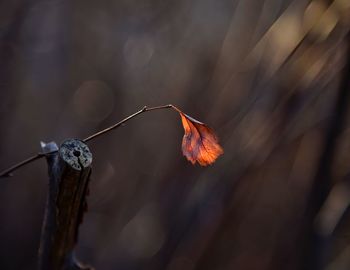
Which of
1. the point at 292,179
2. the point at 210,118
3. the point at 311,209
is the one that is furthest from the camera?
the point at 292,179

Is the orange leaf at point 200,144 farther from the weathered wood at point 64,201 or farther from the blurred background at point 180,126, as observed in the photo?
the blurred background at point 180,126

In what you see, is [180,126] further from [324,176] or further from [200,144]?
[200,144]

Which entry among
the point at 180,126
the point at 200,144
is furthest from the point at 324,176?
the point at 180,126

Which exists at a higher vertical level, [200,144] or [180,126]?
[200,144]

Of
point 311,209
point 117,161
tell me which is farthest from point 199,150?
point 117,161

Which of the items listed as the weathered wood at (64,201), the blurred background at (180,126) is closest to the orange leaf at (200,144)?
the weathered wood at (64,201)

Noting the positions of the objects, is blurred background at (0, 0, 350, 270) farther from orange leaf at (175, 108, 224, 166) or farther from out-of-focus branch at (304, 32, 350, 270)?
orange leaf at (175, 108, 224, 166)

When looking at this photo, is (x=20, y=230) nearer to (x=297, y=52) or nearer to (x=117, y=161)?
(x=117, y=161)
